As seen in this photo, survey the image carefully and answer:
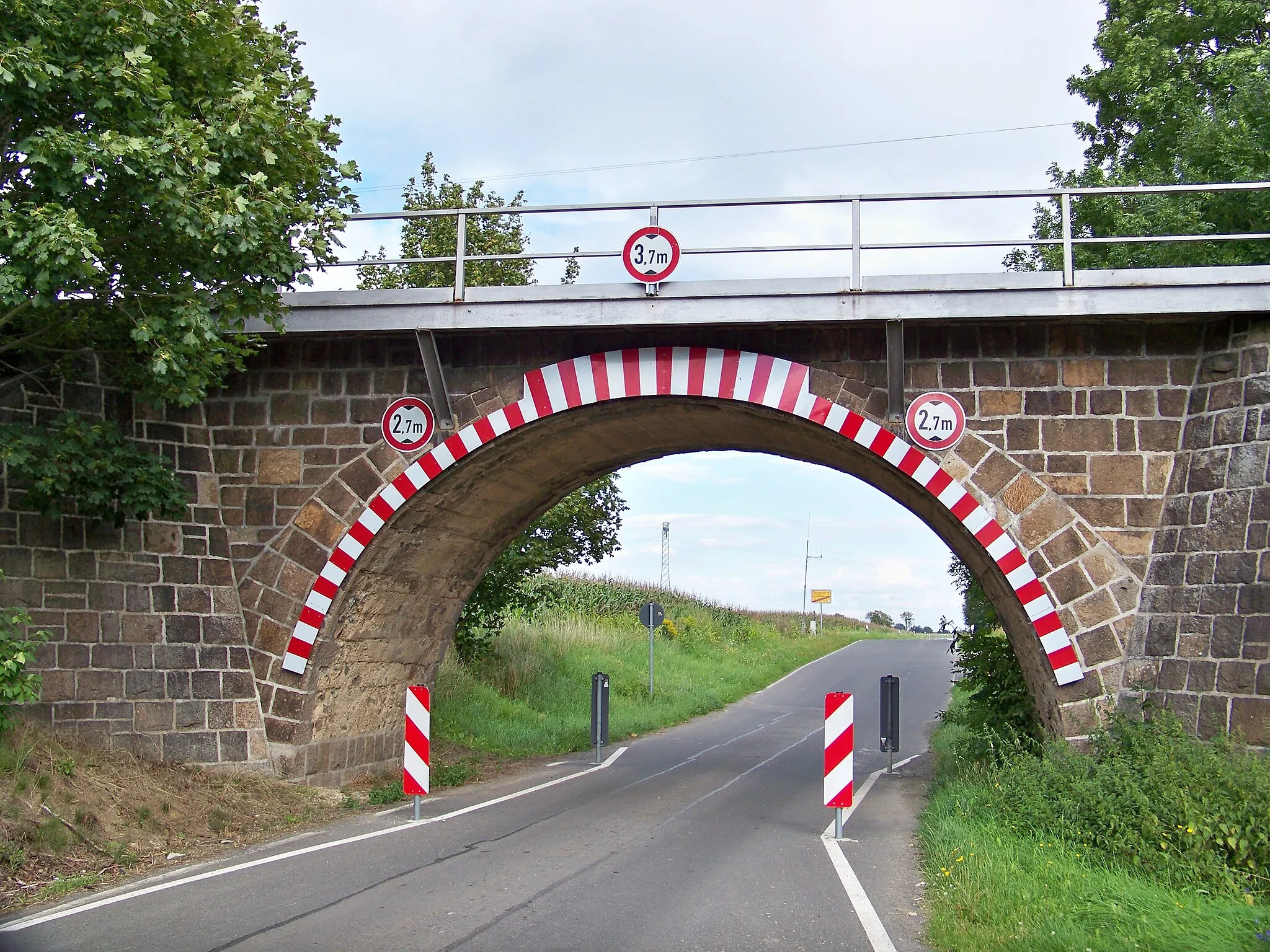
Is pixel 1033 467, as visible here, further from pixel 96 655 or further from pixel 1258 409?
pixel 96 655

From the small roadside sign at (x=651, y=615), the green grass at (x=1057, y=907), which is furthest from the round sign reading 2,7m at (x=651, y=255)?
the small roadside sign at (x=651, y=615)

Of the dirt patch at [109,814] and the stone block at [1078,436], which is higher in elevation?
the stone block at [1078,436]

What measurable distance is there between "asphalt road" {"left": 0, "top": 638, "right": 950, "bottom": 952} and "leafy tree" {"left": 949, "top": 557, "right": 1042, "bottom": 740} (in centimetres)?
196

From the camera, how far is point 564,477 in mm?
13438

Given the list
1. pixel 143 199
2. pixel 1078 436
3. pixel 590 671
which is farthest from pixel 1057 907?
pixel 590 671

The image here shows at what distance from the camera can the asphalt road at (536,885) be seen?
5.95 m

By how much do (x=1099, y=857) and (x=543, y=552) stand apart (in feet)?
37.3

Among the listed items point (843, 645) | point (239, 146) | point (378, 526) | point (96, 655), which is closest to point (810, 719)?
point (378, 526)

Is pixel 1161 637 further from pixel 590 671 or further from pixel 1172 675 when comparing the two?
pixel 590 671

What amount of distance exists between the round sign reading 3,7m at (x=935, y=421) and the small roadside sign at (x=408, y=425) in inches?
180

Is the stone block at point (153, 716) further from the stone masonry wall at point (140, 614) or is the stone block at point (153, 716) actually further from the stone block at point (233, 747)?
the stone block at point (233, 747)


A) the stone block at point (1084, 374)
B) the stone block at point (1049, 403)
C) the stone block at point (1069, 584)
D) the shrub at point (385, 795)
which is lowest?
the shrub at point (385, 795)

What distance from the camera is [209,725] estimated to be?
35.0 feet

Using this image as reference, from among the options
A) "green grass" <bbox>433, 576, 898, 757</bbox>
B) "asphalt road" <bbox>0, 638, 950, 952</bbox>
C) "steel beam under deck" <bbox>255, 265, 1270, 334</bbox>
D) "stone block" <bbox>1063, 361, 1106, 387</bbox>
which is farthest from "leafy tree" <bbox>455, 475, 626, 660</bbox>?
"stone block" <bbox>1063, 361, 1106, 387</bbox>
